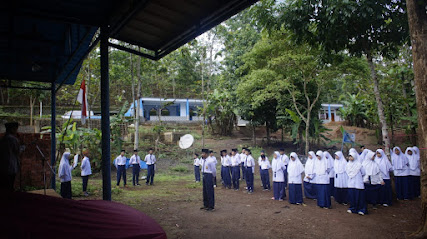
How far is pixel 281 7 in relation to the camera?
28.9ft

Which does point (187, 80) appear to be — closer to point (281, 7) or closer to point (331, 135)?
point (331, 135)

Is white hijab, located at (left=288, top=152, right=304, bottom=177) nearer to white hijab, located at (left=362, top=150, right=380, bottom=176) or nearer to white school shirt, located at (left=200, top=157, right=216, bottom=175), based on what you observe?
white hijab, located at (left=362, top=150, right=380, bottom=176)

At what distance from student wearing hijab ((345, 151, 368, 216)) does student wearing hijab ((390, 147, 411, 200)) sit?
2886mm

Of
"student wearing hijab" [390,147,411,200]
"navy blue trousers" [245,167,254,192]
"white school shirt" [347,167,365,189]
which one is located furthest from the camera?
"navy blue trousers" [245,167,254,192]

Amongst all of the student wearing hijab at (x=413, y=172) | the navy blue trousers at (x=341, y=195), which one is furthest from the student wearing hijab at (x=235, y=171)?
the student wearing hijab at (x=413, y=172)

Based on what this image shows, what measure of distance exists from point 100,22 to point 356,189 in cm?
766

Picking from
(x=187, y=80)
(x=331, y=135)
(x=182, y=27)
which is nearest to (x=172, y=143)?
(x=187, y=80)

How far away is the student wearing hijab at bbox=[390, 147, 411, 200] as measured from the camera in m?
9.41

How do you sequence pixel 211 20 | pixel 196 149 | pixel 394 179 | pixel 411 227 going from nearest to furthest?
pixel 211 20
pixel 411 227
pixel 394 179
pixel 196 149

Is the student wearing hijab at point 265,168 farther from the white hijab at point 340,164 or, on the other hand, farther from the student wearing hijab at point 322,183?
the white hijab at point 340,164

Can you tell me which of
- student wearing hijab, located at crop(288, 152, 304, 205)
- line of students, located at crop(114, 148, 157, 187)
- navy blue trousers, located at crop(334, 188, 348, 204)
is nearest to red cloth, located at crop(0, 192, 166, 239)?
student wearing hijab, located at crop(288, 152, 304, 205)

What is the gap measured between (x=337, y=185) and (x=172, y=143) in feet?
49.9

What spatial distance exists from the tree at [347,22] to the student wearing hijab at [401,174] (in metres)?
0.56

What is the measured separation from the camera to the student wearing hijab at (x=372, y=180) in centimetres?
803
